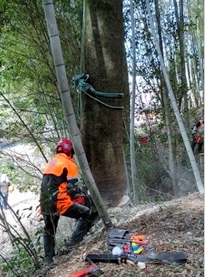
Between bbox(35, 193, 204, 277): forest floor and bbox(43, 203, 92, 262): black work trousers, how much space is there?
1.09ft

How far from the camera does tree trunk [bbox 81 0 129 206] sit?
2.68 metres

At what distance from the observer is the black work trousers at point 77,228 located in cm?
291

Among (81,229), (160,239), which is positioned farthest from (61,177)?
(160,239)

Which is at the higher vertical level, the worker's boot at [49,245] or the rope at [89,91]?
the rope at [89,91]

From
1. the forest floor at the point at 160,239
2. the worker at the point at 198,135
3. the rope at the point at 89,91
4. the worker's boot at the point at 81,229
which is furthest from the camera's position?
the worker at the point at 198,135

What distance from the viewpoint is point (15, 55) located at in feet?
10.8

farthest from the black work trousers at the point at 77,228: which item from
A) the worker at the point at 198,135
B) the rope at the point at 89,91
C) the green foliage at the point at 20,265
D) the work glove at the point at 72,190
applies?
the worker at the point at 198,135

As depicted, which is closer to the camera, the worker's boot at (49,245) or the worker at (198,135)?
the worker's boot at (49,245)

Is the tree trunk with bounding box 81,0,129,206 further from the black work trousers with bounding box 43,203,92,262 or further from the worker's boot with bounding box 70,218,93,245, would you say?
the worker's boot with bounding box 70,218,93,245

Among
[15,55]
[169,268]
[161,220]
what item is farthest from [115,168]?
[15,55]

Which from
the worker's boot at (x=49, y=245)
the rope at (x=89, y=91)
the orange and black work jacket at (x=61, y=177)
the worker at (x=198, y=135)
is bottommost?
the worker's boot at (x=49, y=245)

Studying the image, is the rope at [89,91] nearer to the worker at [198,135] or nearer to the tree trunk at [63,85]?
the tree trunk at [63,85]

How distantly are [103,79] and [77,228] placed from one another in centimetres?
137

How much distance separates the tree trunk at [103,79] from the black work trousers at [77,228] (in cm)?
40
